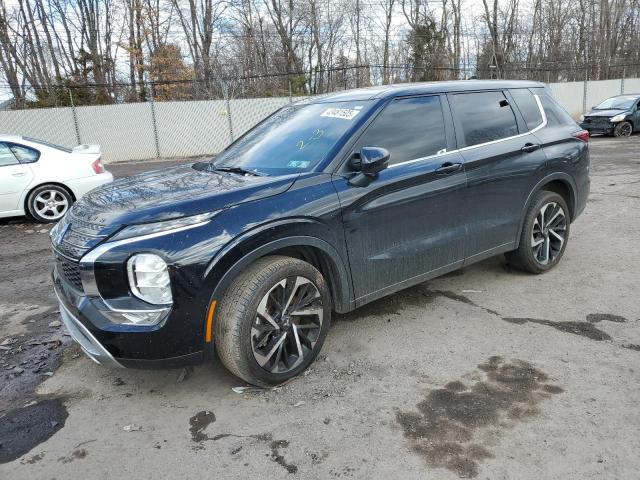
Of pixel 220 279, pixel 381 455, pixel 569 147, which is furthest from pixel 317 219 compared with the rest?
pixel 569 147

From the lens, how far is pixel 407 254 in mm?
3732

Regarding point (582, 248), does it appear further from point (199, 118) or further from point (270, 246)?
point (199, 118)

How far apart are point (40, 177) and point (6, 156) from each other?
59 centimetres

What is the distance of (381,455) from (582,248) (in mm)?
4361

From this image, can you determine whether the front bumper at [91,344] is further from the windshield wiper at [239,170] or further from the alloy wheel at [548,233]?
the alloy wheel at [548,233]

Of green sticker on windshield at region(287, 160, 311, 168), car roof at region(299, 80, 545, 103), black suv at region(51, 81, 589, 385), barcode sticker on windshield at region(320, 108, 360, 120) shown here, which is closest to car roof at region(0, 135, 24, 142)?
black suv at region(51, 81, 589, 385)

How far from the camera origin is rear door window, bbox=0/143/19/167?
7.89 meters

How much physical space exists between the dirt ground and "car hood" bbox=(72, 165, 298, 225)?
1145 mm

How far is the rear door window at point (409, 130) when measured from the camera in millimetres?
3662

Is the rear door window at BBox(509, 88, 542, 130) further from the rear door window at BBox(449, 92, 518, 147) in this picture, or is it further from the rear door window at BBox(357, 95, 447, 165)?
the rear door window at BBox(357, 95, 447, 165)

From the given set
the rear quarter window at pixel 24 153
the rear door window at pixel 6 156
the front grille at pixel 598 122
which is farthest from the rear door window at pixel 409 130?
the front grille at pixel 598 122

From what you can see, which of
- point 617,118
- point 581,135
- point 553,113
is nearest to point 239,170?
point 553,113

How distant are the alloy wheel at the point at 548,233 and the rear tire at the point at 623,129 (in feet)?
53.9

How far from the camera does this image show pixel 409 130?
384cm
